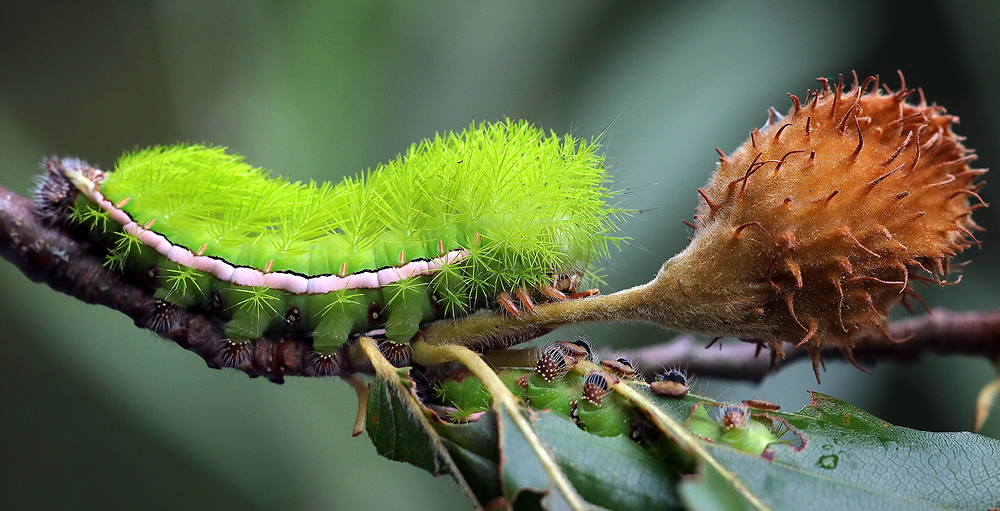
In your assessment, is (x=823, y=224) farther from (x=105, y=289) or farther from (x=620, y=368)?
(x=105, y=289)

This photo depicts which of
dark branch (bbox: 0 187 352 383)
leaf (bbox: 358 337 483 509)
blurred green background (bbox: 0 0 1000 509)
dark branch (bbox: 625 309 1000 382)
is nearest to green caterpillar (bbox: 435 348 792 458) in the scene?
leaf (bbox: 358 337 483 509)

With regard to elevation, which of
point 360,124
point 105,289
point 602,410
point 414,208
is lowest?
point 602,410

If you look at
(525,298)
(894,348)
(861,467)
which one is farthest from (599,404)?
(894,348)

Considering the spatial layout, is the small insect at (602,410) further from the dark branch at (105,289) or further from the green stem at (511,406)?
the dark branch at (105,289)

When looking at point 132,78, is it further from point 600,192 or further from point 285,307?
point 600,192

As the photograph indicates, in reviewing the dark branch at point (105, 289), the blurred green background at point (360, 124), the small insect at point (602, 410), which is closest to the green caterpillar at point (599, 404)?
the small insect at point (602, 410)

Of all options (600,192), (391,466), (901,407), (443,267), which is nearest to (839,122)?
(600,192)
